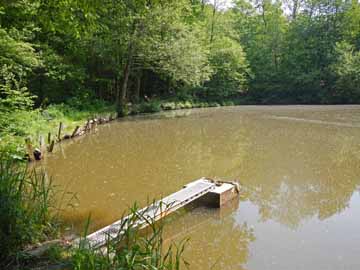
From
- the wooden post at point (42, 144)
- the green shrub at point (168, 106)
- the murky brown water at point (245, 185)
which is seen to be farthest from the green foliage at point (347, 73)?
the wooden post at point (42, 144)

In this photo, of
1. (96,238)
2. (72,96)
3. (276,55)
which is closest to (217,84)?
(276,55)

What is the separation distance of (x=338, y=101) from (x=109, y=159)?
2428 cm

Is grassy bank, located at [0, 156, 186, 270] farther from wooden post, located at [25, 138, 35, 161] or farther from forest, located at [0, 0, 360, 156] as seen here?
wooden post, located at [25, 138, 35, 161]

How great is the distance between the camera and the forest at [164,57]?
27.6 feet

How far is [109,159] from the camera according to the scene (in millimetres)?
8078

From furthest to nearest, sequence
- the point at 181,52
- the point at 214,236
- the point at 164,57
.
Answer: the point at 181,52
the point at 164,57
the point at 214,236

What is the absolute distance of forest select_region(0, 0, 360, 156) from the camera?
8.41 meters

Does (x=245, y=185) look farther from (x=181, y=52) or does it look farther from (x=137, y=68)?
(x=137, y=68)

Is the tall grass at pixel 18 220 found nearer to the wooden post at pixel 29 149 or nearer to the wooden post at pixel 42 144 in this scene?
the wooden post at pixel 29 149

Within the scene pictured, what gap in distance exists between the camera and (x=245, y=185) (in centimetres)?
612

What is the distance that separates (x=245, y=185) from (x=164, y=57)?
12.9 meters

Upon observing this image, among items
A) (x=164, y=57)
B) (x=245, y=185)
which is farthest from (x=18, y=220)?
(x=164, y=57)

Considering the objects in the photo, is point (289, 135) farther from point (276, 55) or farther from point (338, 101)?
point (276, 55)

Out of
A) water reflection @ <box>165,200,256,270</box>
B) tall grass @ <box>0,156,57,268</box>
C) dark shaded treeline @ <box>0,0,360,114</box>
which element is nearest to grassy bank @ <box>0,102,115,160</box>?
dark shaded treeline @ <box>0,0,360,114</box>
